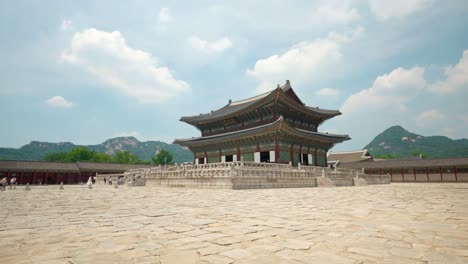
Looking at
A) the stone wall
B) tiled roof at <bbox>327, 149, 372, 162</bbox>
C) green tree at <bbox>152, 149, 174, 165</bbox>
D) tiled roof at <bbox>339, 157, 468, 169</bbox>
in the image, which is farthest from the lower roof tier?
green tree at <bbox>152, 149, 174, 165</bbox>

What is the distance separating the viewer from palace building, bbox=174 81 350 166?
93.5 feet

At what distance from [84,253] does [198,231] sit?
1746mm

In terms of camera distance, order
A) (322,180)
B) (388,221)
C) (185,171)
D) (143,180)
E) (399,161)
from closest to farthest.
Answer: (388,221), (185,171), (322,180), (143,180), (399,161)

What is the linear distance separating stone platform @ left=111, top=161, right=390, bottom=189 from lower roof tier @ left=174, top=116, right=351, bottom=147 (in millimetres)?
5388

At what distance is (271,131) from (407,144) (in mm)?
149359

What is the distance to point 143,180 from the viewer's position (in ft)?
81.9

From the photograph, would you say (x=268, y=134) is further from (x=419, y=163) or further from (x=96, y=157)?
(x=96, y=157)

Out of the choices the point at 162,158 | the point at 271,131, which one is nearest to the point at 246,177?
the point at 271,131

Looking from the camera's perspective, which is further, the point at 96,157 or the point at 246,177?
the point at 96,157

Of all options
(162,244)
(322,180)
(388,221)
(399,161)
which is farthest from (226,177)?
(399,161)

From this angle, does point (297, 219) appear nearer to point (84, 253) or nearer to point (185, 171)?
point (84, 253)

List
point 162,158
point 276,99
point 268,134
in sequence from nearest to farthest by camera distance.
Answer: point 268,134, point 276,99, point 162,158

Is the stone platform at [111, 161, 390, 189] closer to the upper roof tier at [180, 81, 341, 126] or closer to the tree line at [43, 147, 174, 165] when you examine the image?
the upper roof tier at [180, 81, 341, 126]

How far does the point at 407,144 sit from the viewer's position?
145m
